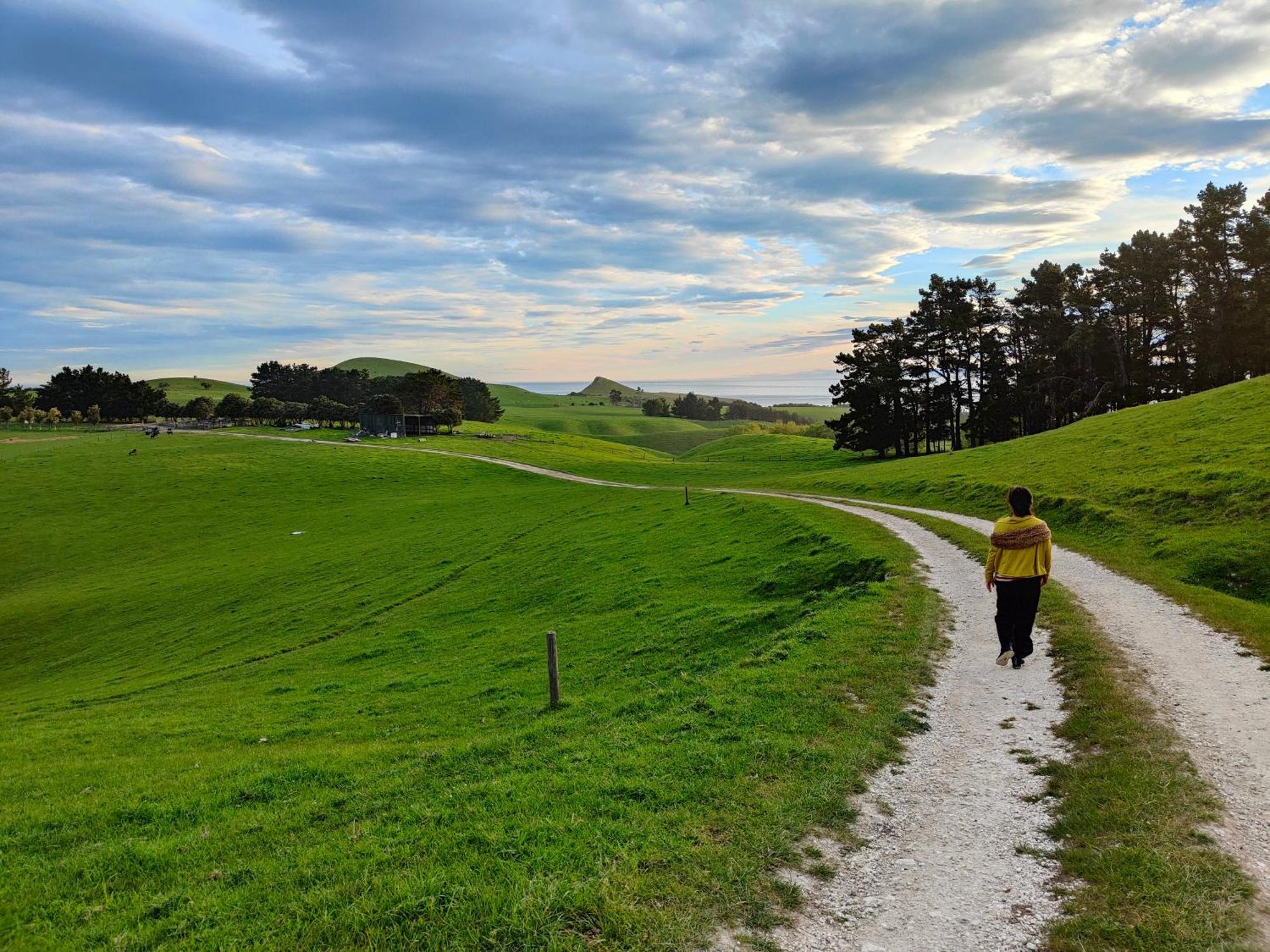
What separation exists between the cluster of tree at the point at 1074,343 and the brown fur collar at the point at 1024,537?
3093 inches

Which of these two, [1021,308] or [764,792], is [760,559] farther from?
[1021,308]

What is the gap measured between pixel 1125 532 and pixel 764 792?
23.8 metres

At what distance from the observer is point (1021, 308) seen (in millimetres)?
88250

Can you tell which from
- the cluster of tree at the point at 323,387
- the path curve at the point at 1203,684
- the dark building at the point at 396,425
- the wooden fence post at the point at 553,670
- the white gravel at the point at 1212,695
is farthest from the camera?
the cluster of tree at the point at 323,387

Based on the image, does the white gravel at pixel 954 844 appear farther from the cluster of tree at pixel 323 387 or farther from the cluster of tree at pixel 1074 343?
the cluster of tree at pixel 323 387

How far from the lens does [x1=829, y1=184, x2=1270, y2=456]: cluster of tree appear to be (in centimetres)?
6994

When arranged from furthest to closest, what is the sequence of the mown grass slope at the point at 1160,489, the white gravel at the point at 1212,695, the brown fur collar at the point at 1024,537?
Answer: the mown grass slope at the point at 1160,489, the brown fur collar at the point at 1024,537, the white gravel at the point at 1212,695

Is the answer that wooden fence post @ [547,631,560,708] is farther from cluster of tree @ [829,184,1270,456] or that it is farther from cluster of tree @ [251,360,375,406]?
cluster of tree @ [251,360,375,406]

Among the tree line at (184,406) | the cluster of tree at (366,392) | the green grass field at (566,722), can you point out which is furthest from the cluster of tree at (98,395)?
the green grass field at (566,722)

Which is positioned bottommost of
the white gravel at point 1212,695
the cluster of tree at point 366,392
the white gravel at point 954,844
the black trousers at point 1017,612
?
the white gravel at point 954,844

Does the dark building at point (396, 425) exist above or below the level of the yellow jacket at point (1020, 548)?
above

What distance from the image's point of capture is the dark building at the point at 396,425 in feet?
411

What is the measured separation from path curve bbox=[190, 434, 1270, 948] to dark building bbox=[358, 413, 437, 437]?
12008 cm

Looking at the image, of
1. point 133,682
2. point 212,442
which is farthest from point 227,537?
point 212,442
